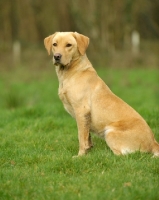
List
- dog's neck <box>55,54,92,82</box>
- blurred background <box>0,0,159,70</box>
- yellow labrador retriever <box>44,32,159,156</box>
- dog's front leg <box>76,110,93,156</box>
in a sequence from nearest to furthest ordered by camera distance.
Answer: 1. yellow labrador retriever <box>44,32,159,156</box>
2. dog's front leg <box>76,110,93,156</box>
3. dog's neck <box>55,54,92,82</box>
4. blurred background <box>0,0,159,70</box>

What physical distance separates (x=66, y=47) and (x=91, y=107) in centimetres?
99

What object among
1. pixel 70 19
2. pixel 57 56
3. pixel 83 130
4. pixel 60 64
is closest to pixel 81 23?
pixel 70 19

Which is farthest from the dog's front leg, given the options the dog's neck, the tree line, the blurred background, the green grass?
the tree line

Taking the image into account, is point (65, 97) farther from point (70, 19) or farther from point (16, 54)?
point (70, 19)

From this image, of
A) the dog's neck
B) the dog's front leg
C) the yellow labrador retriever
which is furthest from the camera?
the dog's neck

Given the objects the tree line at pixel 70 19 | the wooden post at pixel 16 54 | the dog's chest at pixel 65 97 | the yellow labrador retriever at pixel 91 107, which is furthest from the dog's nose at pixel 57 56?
the tree line at pixel 70 19

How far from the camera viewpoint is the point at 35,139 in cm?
741

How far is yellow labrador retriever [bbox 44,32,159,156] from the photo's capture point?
6.41 metres

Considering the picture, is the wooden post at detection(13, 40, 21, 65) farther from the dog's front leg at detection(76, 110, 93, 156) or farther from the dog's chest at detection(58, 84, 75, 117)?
the dog's front leg at detection(76, 110, 93, 156)

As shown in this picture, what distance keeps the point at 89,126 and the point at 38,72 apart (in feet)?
48.8

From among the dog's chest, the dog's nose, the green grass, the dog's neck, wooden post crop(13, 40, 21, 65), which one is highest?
the dog's nose

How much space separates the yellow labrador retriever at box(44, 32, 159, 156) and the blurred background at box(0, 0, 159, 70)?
18713 millimetres

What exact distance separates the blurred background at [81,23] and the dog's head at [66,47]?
18.7 meters

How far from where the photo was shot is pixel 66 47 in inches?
266
